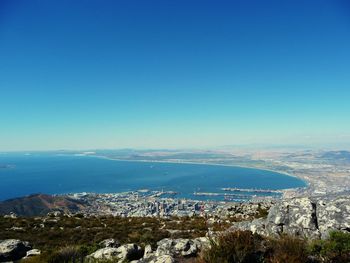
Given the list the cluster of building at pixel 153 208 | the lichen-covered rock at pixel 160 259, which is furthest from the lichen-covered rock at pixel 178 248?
the cluster of building at pixel 153 208

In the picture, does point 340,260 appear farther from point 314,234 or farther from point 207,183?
point 207,183

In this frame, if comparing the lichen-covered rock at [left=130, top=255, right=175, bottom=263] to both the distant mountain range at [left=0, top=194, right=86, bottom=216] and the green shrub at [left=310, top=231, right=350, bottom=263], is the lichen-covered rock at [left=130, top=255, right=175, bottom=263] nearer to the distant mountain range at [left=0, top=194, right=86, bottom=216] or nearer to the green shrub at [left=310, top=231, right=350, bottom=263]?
the green shrub at [left=310, top=231, right=350, bottom=263]

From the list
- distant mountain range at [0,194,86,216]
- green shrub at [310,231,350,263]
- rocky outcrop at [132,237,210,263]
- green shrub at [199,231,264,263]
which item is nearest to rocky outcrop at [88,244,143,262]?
rocky outcrop at [132,237,210,263]

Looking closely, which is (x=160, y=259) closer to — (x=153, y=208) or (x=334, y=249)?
(x=334, y=249)

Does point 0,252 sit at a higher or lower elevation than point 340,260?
lower

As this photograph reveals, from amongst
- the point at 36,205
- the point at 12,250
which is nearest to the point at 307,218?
the point at 12,250

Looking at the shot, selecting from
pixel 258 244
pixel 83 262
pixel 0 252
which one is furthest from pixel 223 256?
pixel 0 252

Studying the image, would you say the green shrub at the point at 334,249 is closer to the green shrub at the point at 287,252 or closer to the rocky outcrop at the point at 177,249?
the green shrub at the point at 287,252
